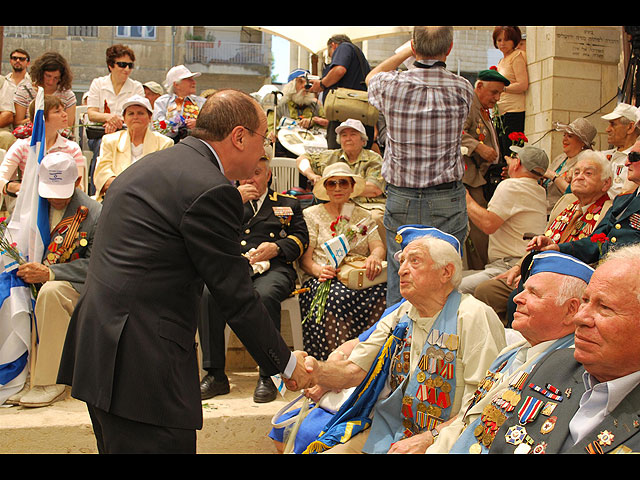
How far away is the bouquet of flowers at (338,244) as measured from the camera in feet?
18.6

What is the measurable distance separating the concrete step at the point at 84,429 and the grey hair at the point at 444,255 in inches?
70.0

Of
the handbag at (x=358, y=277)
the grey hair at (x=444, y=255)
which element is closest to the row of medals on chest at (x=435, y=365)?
the grey hair at (x=444, y=255)

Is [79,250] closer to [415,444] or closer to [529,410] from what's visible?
[415,444]

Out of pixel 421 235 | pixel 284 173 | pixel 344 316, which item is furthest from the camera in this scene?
pixel 284 173

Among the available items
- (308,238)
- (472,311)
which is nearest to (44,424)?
(308,238)

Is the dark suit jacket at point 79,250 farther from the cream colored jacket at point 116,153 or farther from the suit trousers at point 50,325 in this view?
the cream colored jacket at point 116,153

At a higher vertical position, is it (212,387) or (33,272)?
(33,272)

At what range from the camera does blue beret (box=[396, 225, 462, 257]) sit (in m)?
3.94

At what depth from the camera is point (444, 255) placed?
381 cm

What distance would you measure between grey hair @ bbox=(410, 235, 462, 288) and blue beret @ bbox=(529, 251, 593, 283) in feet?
2.13

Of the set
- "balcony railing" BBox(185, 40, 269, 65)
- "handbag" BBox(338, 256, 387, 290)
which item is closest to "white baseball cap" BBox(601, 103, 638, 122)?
"handbag" BBox(338, 256, 387, 290)

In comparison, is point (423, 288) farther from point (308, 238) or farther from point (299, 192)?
point (299, 192)

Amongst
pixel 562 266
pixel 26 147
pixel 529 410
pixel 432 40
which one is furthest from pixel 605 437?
pixel 26 147

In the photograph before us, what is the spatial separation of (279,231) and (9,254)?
1.99 metres
